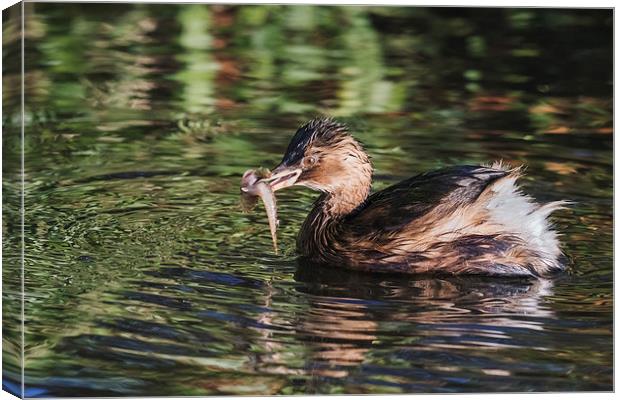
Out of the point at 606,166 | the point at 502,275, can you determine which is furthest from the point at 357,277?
the point at 606,166

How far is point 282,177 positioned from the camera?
10305 mm

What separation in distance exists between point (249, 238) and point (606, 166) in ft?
7.43

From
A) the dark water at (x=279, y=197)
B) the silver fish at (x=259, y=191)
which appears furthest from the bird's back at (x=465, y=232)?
the silver fish at (x=259, y=191)

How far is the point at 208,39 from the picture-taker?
38.2 feet

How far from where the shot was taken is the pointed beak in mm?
10211

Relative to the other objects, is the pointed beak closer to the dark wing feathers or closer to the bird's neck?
the bird's neck

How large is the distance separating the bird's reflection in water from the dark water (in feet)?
0.06

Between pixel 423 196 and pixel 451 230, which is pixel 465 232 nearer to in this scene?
pixel 451 230

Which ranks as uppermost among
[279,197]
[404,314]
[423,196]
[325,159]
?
[325,159]

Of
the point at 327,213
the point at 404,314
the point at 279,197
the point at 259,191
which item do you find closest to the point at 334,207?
the point at 327,213

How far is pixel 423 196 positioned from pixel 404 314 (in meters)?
1.08

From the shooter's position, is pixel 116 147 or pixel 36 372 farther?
pixel 116 147

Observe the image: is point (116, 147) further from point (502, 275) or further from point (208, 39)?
point (502, 275)

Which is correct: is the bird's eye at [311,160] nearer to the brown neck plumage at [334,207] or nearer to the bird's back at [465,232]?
the brown neck plumage at [334,207]
